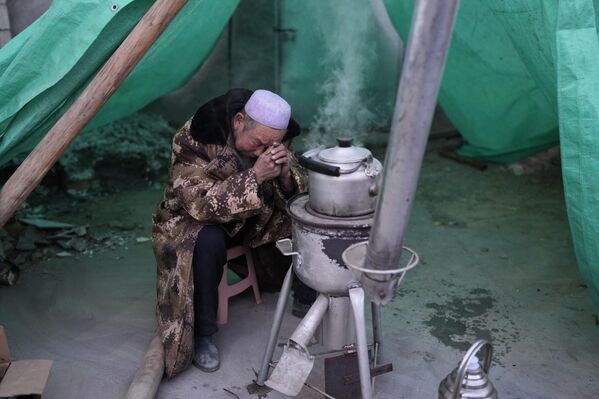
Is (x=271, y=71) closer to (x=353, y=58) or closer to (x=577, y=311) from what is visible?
(x=353, y=58)

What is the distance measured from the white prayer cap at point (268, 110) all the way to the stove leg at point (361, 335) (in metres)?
0.82

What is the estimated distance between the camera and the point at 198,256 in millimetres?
2967

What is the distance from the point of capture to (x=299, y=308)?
11.6 feet

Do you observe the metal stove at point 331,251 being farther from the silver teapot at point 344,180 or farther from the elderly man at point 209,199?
the elderly man at point 209,199

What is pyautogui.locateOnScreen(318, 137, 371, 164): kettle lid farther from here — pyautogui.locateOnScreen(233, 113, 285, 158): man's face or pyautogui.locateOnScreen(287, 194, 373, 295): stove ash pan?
pyautogui.locateOnScreen(233, 113, 285, 158): man's face

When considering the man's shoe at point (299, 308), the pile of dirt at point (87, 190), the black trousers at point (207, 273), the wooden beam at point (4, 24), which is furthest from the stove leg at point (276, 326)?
the wooden beam at point (4, 24)

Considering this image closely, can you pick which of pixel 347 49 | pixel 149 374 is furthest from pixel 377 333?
→ pixel 347 49

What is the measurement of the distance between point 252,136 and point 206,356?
3.46 feet

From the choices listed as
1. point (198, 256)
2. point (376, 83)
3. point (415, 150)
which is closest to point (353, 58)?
point (376, 83)

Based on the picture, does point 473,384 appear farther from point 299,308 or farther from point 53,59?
point 53,59

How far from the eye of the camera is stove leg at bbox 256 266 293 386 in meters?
2.74

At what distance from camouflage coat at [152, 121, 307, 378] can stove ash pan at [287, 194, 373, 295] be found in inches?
13.7

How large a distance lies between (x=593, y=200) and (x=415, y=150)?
1.28 metres

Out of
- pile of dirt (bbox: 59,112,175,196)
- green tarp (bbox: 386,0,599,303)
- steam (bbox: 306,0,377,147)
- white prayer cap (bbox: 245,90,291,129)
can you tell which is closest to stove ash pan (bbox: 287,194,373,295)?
white prayer cap (bbox: 245,90,291,129)
